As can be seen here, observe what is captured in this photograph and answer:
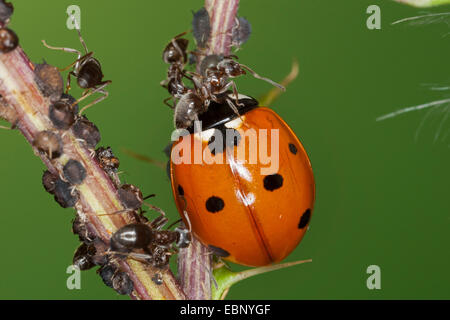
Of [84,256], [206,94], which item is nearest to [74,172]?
[84,256]

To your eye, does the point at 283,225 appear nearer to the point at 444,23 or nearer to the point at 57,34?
the point at 444,23

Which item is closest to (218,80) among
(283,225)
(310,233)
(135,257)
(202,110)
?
(202,110)

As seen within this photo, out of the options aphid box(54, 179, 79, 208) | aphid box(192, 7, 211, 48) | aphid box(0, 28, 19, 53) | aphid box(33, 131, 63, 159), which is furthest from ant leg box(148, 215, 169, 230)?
aphid box(0, 28, 19, 53)

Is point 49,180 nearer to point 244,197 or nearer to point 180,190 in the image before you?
point 180,190

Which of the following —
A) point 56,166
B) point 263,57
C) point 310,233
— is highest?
point 263,57

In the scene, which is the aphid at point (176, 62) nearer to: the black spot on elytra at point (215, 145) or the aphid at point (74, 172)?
the black spot on elytra at point (215, 145)

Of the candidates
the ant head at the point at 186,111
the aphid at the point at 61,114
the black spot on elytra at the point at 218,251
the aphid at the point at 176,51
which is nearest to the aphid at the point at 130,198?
the aphid at the point at 61,114
